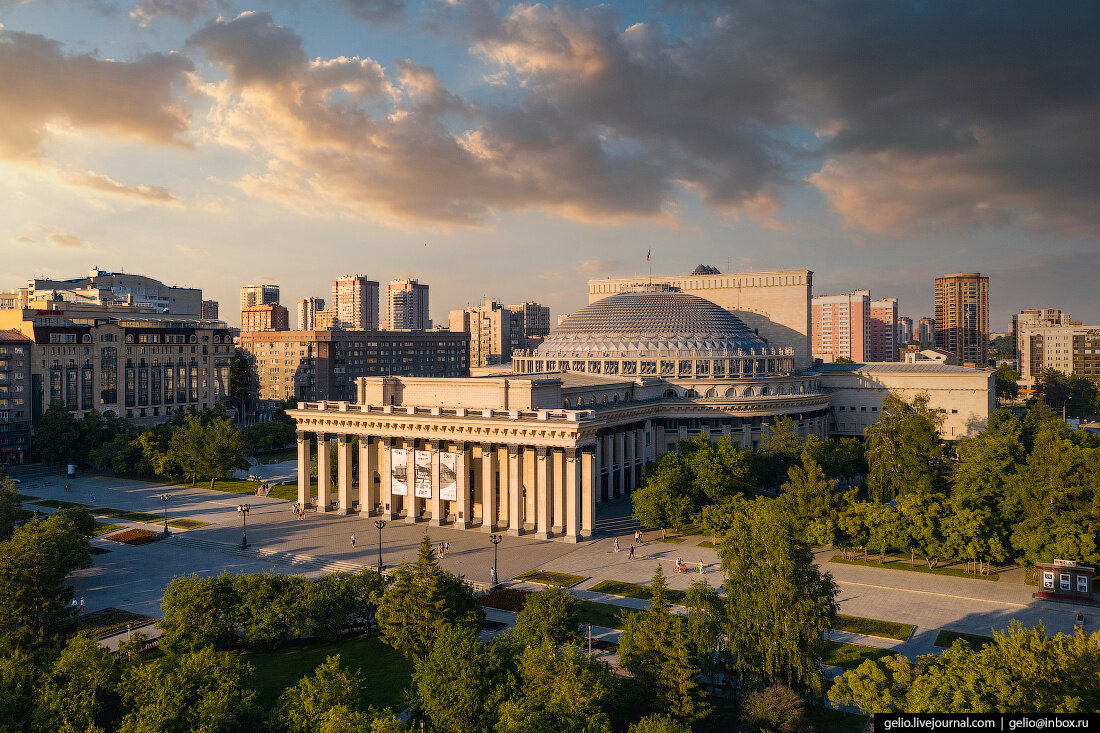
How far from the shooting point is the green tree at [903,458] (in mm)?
58812

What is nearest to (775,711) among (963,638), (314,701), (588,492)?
(963,638)

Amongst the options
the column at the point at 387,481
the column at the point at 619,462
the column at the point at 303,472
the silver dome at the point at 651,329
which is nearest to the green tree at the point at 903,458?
the column at the point at 619,462

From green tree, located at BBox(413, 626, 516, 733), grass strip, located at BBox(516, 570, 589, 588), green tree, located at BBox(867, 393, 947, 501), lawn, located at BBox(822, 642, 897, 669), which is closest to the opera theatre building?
grass strip, located at BBox(516, 570, 589, 588)

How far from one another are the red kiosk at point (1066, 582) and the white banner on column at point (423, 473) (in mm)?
42416

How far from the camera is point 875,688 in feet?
89.6

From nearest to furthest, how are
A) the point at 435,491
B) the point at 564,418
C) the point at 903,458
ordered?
the point at 564,418 < the point at 903,458 < the point at 435,491

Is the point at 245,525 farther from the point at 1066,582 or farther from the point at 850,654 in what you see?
the point at 1066,582

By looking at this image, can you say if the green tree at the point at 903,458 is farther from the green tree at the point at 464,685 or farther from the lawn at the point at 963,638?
the green tree at the point at 464,685

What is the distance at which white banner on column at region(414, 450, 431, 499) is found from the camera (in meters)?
65.2

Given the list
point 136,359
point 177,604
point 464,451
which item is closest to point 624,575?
point 464,451

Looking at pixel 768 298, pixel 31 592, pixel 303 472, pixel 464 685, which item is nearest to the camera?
pixel 464 685

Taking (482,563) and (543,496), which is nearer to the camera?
(482,563)

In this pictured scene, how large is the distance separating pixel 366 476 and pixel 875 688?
163ft

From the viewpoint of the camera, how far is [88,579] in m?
51.4
